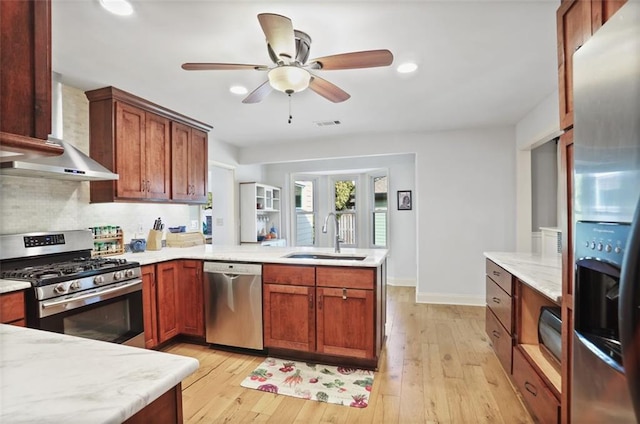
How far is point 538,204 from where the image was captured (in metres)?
4.16

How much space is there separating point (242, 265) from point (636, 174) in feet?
8.50

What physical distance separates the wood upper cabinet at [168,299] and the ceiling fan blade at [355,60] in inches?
86.4

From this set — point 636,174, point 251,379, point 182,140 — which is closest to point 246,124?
point 182,140

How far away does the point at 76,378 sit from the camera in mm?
692

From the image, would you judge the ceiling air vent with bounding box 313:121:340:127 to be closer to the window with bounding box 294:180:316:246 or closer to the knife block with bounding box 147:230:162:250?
the knife block with bounding box 147:230:162:250

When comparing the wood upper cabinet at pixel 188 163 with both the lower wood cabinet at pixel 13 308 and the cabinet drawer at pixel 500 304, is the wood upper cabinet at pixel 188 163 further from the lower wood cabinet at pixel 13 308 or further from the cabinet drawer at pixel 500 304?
the cabinet drawer at pixel 500 304

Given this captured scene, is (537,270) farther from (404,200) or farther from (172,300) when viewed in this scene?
(404,200)

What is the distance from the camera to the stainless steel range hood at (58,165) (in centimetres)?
210

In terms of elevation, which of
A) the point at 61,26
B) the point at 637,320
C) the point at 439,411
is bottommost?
the point at 439,411

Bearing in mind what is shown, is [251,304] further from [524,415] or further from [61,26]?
[61,26]

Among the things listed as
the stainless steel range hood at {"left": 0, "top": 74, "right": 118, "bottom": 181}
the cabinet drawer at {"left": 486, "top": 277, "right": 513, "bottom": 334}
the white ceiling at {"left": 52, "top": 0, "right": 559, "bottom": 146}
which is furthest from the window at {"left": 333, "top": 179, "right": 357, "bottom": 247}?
the stainless steel range hood at {"left": 0, "top": 74, "right": 118, "bottom": 181}

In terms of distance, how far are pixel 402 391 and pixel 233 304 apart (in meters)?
1.57

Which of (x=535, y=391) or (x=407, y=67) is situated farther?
(x=407, y=67)

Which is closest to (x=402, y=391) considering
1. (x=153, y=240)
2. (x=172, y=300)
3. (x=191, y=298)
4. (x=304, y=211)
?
(x=191, y=298)
